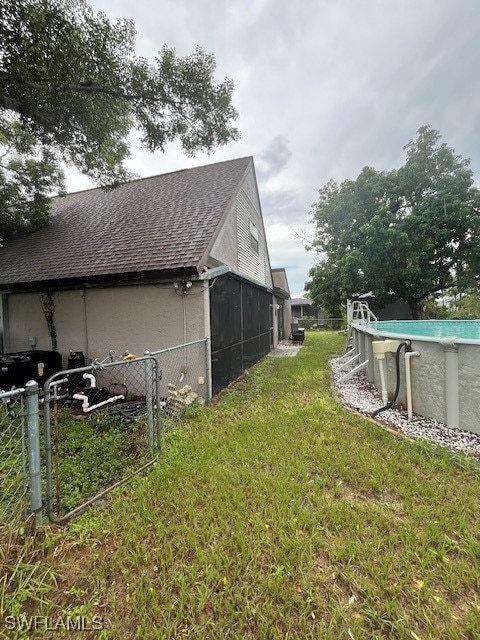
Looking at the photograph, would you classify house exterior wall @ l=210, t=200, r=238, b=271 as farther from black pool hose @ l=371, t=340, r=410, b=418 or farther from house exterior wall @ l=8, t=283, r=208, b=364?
black pool hose @ l=371, t=340, r=410, b=418

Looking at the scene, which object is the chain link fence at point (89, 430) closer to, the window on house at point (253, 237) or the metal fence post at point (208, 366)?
the metal fence post at point (208, 366)

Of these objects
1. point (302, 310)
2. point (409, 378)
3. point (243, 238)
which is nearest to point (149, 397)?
point (409, 378)

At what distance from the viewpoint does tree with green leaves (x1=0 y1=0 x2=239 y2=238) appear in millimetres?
4871

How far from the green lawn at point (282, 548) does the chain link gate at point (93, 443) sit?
0.31 metres

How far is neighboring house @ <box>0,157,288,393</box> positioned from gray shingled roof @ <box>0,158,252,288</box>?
1.6 inches

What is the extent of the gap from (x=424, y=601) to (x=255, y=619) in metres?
1.04

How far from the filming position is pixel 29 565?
1901 mm

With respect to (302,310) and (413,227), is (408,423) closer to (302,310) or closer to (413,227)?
(413,227)

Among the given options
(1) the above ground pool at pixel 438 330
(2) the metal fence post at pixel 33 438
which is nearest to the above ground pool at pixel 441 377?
(1) the above ground pool at pixel 438 330

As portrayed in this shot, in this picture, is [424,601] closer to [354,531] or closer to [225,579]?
[354,531]

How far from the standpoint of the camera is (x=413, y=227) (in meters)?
15.5

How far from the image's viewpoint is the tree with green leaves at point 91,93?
4871mm

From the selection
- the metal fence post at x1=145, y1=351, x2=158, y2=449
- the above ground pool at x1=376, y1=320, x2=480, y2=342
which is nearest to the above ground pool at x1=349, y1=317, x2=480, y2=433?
the above ground pool at x1=376, y1=320, x2=480, y2=342
